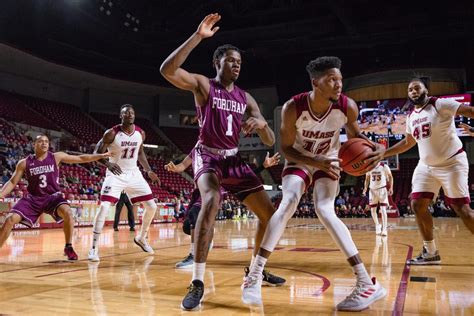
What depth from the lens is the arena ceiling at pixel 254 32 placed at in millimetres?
20041

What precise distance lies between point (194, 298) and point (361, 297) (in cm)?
112

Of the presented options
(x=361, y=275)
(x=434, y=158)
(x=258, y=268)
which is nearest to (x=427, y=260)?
(x=434, y=158)

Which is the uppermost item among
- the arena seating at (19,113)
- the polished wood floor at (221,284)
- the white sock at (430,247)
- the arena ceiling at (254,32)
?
the arena ceiling at (254,32)

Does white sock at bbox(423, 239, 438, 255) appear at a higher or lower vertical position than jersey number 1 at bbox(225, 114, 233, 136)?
Answer: lower

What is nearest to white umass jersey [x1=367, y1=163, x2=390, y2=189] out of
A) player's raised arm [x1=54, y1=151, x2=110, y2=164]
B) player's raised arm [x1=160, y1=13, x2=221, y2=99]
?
player's raised arm [x1=54, y1=151, x2=110, y2=164]

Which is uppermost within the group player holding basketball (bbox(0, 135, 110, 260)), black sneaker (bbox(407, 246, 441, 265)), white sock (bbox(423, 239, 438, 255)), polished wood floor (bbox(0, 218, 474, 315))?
player holding basketball (bbox(0, 135, 110, 260))

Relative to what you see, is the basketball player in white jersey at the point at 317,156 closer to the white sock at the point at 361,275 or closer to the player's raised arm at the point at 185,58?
the white sock at the point at 361,275

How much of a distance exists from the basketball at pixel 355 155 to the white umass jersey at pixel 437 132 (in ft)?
6.69

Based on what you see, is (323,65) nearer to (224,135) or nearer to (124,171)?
(224,135)

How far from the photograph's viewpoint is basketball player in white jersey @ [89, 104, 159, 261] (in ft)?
19.9

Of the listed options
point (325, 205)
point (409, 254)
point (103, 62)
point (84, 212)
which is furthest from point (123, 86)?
point (325, 205)

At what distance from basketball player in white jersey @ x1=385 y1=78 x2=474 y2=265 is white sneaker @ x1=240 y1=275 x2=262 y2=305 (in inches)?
91.9

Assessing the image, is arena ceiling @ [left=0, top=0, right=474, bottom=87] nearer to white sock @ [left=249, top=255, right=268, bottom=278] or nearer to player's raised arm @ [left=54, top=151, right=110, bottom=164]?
player's raised arm @ [left=54, top=151, right=110, bottom=164]

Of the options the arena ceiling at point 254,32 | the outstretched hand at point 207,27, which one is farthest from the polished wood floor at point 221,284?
the arena ceiling at point 254,32
